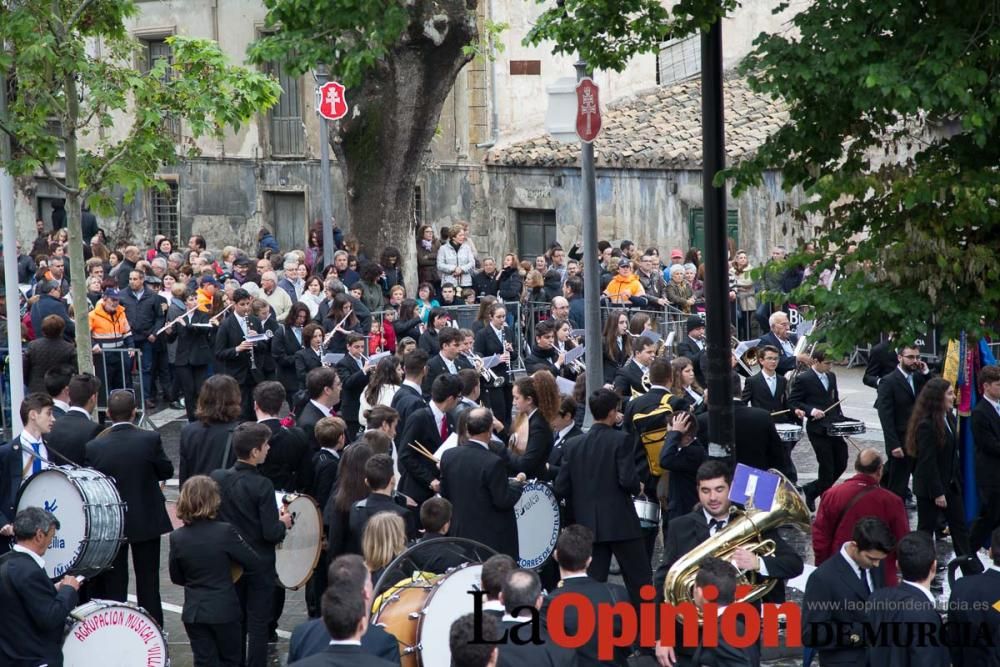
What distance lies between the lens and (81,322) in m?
14.5

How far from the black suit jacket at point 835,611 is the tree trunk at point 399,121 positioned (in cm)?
1427

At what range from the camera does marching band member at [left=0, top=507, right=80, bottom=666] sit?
8.53 m

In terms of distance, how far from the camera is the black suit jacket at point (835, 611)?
8500mm

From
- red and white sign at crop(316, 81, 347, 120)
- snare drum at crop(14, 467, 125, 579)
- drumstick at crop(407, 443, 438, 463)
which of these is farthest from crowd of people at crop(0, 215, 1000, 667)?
red and white sign at crop(316, 81, 347, 120)

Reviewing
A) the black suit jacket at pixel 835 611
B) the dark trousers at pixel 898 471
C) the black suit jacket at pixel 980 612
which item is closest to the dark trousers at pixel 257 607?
the black suit jacket at pixel 835 611

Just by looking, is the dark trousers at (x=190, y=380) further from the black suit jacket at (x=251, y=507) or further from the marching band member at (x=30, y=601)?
the marching band member at (x=30, y=601)

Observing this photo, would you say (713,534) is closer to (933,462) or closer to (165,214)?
(933,462)

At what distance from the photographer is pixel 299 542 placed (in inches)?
418

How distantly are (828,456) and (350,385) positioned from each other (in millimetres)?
4466

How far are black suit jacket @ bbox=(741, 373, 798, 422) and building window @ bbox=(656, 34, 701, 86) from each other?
18.6 meters

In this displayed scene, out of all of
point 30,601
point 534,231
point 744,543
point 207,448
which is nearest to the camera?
point 30,601

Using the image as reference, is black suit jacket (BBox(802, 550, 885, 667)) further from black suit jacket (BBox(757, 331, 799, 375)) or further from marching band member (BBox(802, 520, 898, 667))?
black suit jacket (BBox(757, 331, 799, 375))

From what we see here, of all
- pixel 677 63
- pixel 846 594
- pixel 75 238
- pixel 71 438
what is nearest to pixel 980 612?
pixel 846 594

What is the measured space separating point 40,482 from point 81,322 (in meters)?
4.57
